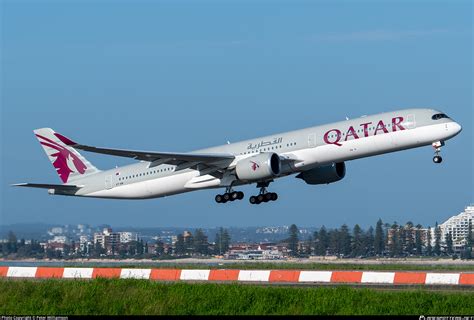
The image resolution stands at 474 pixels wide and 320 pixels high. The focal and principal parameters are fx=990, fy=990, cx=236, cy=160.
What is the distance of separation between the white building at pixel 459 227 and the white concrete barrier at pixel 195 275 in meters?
54.0

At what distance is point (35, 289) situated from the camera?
3120 cm

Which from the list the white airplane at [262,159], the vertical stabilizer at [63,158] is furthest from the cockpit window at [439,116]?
the vertical stabilizer at [63,158]

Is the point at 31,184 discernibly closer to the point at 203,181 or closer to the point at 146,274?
the point at 203,181

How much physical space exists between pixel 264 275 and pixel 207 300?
31.4 ft

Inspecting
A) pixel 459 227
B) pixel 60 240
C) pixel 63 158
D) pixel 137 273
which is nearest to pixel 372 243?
pixel 459 227

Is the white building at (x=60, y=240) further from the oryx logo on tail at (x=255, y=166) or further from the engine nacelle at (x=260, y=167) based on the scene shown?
the oryx logo on tail at (x=255, y=166)

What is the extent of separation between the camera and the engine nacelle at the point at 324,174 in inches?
2287

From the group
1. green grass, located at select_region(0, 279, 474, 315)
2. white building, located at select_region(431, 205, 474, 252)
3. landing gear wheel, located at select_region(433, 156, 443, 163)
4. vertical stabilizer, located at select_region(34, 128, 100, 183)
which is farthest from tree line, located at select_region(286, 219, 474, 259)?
green grass, located at select_region(0, 279, 474, 315)

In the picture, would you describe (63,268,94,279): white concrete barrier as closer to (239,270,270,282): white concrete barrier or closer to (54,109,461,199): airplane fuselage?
(239,270,270,282): white concrete barrier

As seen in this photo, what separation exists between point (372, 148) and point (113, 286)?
22803mm

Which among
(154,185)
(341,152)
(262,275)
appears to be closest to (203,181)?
(154,185)

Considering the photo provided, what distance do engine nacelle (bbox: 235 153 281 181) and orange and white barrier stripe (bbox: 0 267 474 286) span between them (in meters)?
13.2

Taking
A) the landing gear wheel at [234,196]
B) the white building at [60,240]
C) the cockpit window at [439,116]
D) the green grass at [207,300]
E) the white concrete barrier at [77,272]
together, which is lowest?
the green grass at [207,300]

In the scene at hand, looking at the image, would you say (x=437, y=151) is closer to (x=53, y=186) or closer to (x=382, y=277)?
(x=382, y=277)
